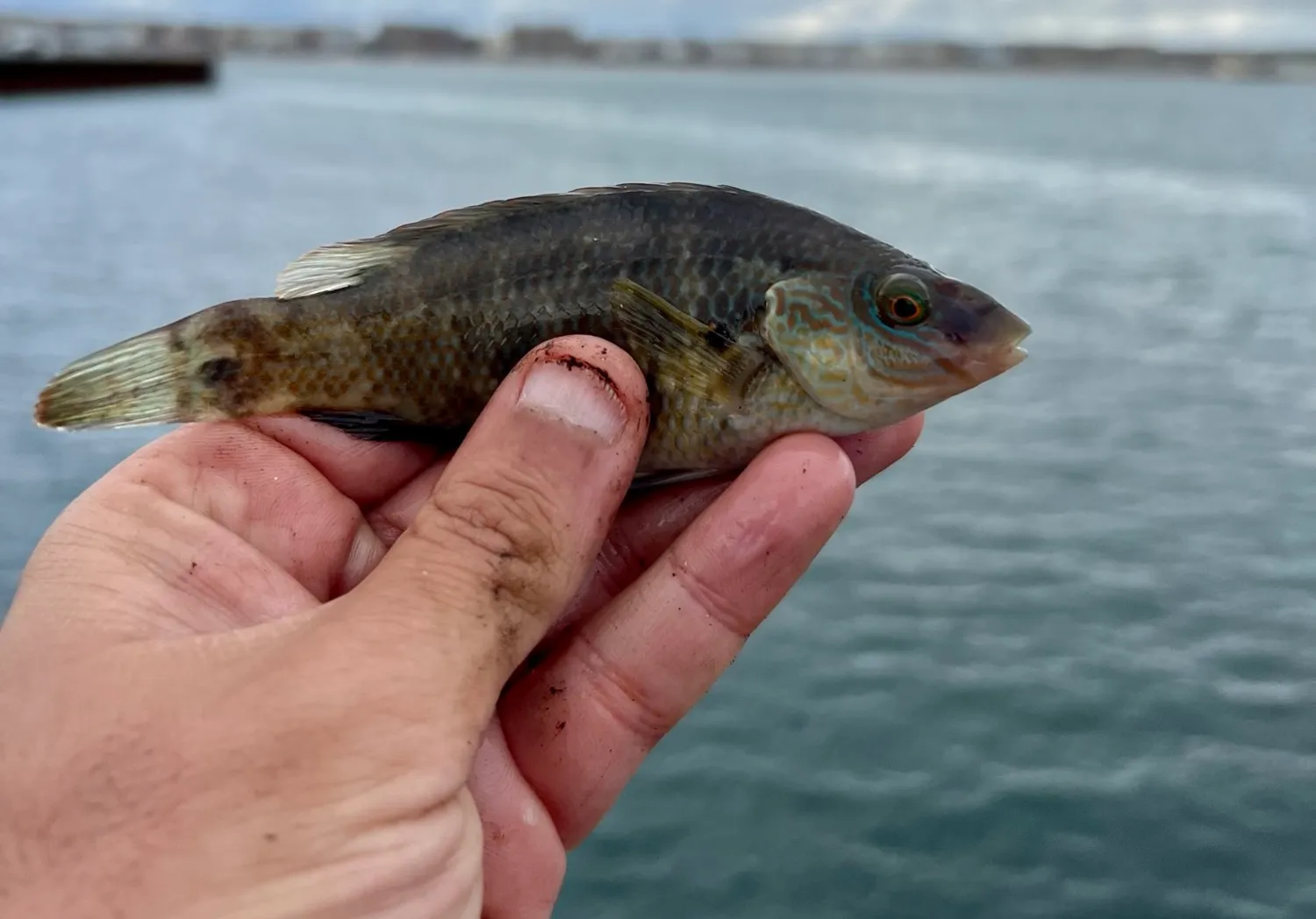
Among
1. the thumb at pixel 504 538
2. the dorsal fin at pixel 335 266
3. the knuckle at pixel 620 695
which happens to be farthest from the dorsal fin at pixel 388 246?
the knuckle at pixel 620 695

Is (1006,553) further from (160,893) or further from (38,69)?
(38,69)

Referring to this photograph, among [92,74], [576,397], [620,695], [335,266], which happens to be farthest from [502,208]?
[92,74]

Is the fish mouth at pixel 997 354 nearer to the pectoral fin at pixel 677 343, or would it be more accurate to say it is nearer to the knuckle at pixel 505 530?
the pectoral fin at pixel 677 343

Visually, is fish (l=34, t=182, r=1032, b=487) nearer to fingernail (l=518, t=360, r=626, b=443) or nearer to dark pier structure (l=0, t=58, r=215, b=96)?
fingernail (l=518, t=360, r=626, b=443)

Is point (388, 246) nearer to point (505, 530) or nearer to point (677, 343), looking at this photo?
point (677, 343)

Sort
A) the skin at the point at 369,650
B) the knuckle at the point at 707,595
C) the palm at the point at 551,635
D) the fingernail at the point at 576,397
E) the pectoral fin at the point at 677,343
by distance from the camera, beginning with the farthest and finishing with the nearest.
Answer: the pectoral fin at the point at 677,343
the knuckle at the point at 707,595
the palm at the point at 551,635
the fingernail at the point at 576,397
the skin at the point at 369,650

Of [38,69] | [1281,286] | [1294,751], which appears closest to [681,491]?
[1294,751]
